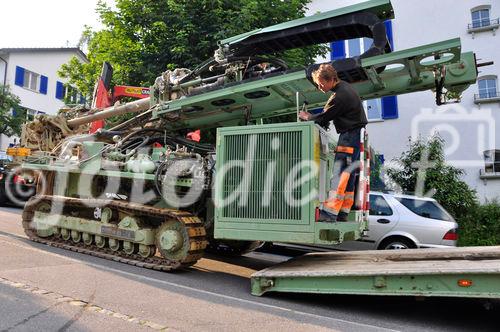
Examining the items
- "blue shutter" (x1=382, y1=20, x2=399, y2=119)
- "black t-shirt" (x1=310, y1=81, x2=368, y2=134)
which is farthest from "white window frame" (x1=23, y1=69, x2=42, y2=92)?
"black t-shirt" (x1=310, y1=81, x2=368, y2=134)

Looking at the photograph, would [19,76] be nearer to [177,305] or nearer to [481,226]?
[481,226]

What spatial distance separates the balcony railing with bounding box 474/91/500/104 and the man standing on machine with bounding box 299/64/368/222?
10.8 metres

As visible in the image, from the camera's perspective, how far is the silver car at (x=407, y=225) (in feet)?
27.0

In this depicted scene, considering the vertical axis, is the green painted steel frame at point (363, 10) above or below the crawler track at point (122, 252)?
above

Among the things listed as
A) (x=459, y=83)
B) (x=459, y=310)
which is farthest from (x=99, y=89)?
(x=459, y=310)

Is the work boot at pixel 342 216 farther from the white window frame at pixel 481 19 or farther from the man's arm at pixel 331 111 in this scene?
the white window frame at pixel 481 19

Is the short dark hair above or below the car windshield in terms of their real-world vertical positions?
above

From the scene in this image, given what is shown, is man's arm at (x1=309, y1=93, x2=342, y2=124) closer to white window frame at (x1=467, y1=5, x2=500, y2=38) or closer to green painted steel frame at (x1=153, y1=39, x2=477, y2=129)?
green painted steel frame at (x1=153, y1=39, x2=477, y2=129)

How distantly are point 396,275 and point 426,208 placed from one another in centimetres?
445

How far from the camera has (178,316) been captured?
4277 mm

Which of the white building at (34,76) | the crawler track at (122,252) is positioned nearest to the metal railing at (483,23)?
the crawler track at (122,252)

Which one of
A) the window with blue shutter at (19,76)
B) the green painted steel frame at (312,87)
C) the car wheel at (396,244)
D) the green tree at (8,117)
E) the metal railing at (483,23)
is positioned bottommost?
the car wheel at (396,244)

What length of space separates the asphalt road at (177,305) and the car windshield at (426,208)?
291cm

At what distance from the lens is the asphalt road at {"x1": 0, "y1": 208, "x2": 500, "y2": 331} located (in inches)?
160
